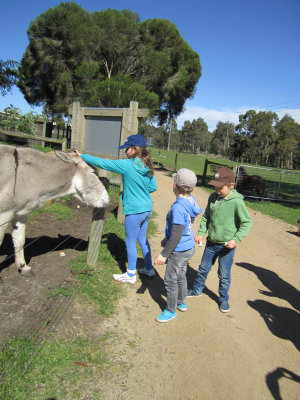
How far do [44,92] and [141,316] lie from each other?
2504 centimetres

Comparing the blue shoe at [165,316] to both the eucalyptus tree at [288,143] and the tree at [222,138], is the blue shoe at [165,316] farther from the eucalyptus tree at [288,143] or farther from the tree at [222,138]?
the tree at [222,138]


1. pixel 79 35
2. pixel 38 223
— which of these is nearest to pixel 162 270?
pixel 38 223

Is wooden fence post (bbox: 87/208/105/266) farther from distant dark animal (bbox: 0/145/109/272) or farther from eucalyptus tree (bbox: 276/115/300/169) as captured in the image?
eucalyptus tree (bbox: 276/115/300/169)

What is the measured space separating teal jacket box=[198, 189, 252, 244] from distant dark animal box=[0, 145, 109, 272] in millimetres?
1467

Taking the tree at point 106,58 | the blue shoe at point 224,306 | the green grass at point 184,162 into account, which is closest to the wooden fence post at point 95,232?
the blue shoe at point 224,306

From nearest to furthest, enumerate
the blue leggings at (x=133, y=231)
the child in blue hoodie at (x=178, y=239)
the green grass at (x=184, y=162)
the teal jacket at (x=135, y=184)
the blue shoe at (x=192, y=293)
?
the child in blue hoodie at (x=178, y=239), the teal jacket at (x=135, y=184), the blue leggings at (x=133, y=231), the blue shoe at (x=192, y=293), the green grass at (x=184, y=162)

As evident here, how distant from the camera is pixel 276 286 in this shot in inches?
171

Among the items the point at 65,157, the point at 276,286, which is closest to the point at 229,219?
the point at 276,286

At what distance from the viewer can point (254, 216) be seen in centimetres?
932

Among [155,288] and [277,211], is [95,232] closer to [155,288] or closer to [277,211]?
[155,288]

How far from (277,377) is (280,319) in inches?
41.6

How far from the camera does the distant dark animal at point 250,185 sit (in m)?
12.8

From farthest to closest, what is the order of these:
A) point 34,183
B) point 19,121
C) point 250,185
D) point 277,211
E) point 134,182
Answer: point 19,121
point 250,185
point 277,211
point 134,182
point 34,183

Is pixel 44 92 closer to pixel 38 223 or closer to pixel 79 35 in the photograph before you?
pixel 79 35
